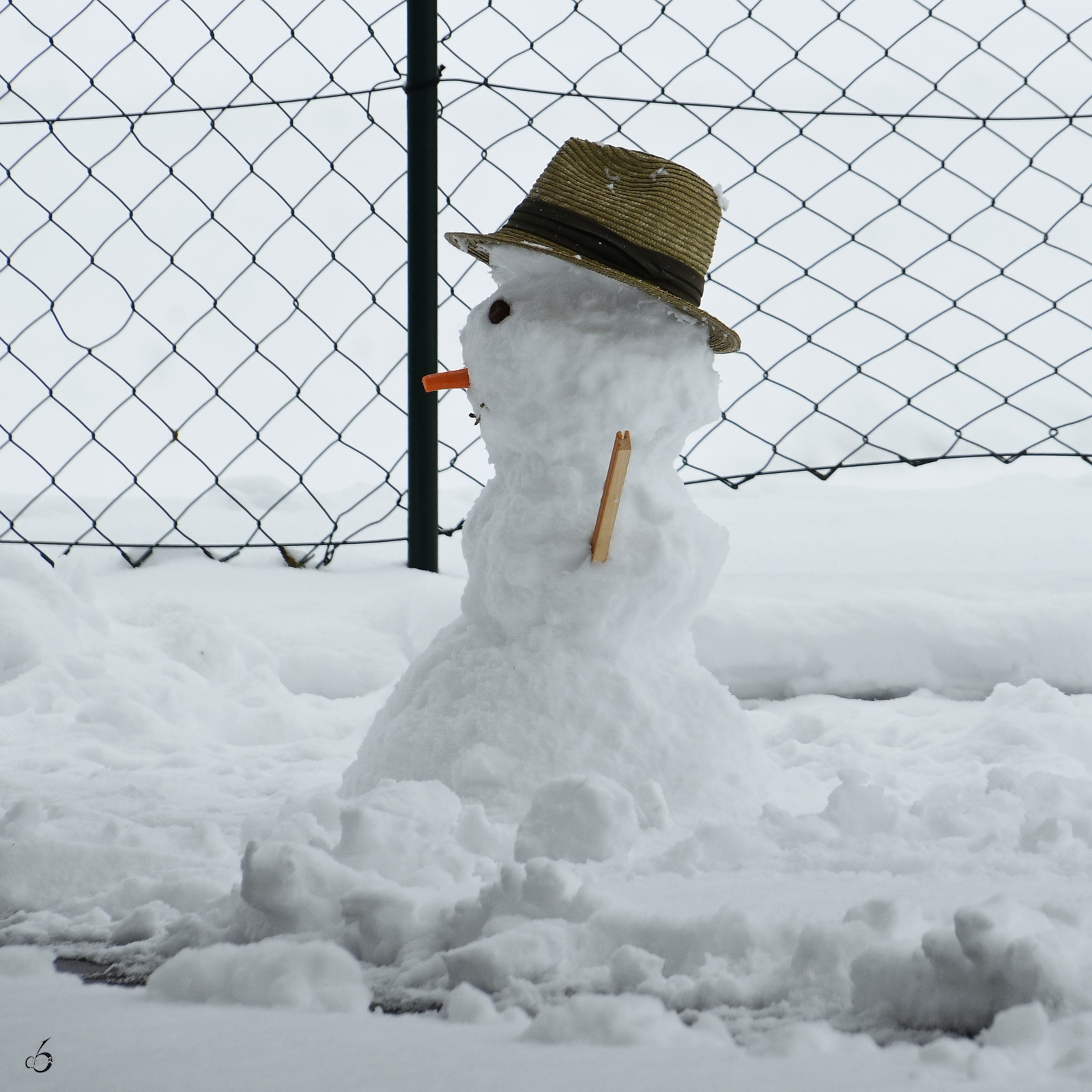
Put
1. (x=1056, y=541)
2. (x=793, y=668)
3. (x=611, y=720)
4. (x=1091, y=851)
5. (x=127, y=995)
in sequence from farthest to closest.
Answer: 1. (x=1056, y=541)
2. (x=793, y=668)
3. (x=611, y=720)
4. (x=1091, y=851)
5. (x=127, y=995)

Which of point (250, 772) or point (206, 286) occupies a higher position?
point (206, 286)

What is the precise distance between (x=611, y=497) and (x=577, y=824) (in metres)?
0.27

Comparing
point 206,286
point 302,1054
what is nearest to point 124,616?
point 206,286

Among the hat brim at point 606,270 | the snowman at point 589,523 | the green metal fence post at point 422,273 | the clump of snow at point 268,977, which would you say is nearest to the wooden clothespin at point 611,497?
the snowman at point 589,523

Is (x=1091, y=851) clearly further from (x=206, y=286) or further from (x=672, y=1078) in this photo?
(x=206, y=286)

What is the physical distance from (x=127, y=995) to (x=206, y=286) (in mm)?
1551


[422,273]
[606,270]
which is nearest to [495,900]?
[606,270]

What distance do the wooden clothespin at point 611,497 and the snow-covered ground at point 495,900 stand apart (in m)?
0.21

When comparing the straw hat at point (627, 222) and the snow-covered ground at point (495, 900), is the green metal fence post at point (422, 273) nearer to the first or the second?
the snow-covered ground at point (495, 900)

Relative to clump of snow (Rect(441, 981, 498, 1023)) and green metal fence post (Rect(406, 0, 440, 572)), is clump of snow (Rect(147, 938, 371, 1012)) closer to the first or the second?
clump of snow (Rect(441, 981, 498, 1023))

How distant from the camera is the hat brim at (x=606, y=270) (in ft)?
2.95

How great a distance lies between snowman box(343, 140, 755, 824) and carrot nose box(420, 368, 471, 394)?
0.03 m

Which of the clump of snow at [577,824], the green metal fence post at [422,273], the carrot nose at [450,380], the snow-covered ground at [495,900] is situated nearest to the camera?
the snow-covered ground at [495,900]

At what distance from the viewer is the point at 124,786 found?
97 centimetres
